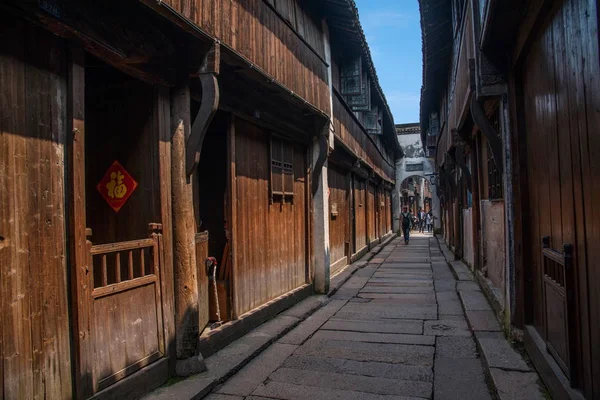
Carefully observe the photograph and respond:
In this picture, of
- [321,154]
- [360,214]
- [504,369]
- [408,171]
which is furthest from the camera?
[408,171]

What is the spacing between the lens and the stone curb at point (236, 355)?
165 inches

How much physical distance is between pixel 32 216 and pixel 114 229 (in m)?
1.57

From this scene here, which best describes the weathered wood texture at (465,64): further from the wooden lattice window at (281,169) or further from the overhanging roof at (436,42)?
the overhanging roof at (436,42)

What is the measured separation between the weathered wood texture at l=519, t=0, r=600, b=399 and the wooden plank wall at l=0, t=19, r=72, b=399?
3.33 m

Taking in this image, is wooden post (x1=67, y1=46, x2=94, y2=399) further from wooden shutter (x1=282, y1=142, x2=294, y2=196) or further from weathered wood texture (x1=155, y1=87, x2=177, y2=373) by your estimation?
wooden shutter (x1=282, y1=142, x2=294, y2=196)

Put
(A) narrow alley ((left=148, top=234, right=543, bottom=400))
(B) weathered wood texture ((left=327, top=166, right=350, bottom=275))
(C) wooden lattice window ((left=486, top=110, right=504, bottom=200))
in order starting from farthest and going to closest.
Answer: (B) weathered wood texture ((left=327, top=166, right=350, bottom=275))
(C) wooden lattice window ((left=486, top=110, right=504, bottom=200))
(A) narrow alley ((left=148, top=234, right=543, bottom=400))

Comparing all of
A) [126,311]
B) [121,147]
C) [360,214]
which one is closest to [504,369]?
[126,311]

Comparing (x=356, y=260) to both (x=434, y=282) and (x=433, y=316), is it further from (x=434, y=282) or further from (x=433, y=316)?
(x=433, y=316)

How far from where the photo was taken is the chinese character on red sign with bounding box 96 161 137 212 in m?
4.58

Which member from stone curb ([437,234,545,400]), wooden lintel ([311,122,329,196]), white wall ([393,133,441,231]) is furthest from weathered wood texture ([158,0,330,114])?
white wall ([393,133,441,231])

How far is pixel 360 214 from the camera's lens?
17188mm

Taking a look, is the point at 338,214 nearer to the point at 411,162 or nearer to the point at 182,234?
the point at 182,234

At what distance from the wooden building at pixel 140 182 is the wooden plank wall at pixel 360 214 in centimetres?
772

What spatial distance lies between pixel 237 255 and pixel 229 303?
60cm
